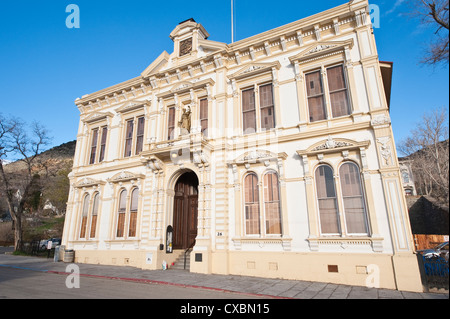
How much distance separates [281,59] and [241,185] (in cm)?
692

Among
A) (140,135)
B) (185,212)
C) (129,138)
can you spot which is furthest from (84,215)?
(185,212)

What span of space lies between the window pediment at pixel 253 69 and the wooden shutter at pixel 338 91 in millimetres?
2722

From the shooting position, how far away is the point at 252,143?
13422 mm

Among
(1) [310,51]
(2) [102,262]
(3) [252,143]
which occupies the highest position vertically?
(1) [310,51]

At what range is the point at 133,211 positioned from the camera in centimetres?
1642

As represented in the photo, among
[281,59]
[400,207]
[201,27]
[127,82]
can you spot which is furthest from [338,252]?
[127,82]

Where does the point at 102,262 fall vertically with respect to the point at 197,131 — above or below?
below

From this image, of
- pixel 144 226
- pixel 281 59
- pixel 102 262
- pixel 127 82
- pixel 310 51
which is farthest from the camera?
pixel 127 82

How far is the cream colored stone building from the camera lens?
414 inches

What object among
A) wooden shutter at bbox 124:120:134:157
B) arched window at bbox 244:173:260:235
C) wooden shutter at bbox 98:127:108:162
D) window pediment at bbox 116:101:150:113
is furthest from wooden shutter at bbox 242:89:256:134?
wooden shutter at bbox 98:127:108:162

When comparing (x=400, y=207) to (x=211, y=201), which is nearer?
(x=400, y=207)

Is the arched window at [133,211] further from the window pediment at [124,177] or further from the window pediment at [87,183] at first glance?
the window pediment at [87,183]

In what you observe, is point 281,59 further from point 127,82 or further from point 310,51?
point 127,82

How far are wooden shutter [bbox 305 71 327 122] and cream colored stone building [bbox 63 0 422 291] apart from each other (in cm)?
5
